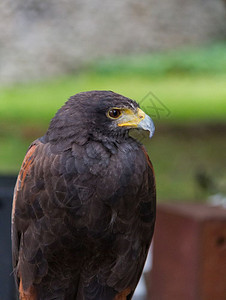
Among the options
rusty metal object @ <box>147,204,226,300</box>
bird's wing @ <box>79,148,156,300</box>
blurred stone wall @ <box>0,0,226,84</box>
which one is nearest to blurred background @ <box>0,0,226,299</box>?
blurred stone wall @ <box>0,0,226,84</box>

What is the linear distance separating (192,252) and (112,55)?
1.45 meters

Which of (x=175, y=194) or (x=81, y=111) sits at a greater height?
(x=81, y=111)

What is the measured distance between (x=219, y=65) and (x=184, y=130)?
56.1 inches

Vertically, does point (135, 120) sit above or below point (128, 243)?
above

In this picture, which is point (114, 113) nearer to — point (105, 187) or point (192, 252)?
point (105, 187)

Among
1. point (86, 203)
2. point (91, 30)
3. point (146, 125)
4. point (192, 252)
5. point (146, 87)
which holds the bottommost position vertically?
point (192, 252)

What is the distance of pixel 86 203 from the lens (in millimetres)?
1948

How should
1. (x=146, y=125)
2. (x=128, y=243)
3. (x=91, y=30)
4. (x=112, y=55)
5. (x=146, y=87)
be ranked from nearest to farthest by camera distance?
(x=146, y=125) → (x=128, y=243) → (x=146, y=87) → (x=91, y=30) → (x=112, y=55)

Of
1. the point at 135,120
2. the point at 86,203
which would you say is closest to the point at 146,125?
the point at 135,120

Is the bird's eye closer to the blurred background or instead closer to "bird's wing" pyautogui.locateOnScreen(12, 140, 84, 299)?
"bird's wing" pyautogui.locateOnScreen(12, 140, 84, 299)

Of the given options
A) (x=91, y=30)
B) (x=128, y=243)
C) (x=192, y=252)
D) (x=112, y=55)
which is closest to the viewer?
(x=128, y=243)

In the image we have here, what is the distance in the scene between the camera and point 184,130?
15.8 feet

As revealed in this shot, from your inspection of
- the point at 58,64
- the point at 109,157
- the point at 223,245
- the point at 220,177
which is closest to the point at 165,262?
the point at 223,245

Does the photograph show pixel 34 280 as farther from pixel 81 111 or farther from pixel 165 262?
pixel 165 262
